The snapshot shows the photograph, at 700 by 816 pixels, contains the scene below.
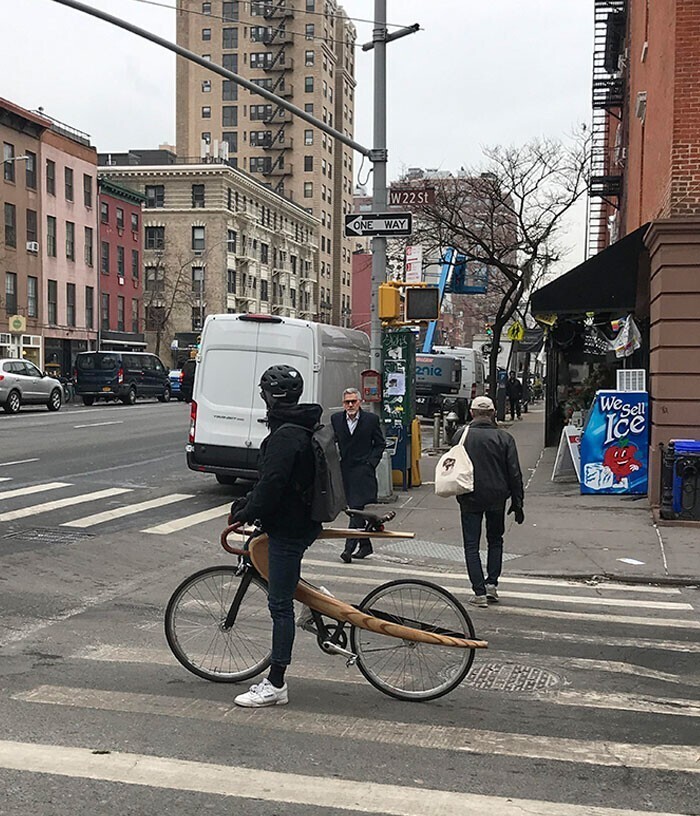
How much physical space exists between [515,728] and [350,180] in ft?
398

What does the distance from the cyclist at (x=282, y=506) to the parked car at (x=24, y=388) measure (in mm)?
29063

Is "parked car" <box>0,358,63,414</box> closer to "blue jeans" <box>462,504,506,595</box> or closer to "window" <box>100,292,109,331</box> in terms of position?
"window" <box>100,292,109,331</box>

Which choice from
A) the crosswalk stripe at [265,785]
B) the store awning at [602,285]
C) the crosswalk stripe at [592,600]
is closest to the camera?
the crosswalk stripe at [265,785]

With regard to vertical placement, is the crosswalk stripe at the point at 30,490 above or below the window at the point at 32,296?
below

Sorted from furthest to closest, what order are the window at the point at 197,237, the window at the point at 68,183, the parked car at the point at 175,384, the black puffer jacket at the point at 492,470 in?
1. the window at the point at 197,237
2. the window at the point at 68,183
3. the parked car at the point at 175,384
4. the black puffer jacket at the point at 492,470

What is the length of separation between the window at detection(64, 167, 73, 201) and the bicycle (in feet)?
174

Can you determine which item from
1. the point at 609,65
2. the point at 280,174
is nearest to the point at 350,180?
the point at 280,174

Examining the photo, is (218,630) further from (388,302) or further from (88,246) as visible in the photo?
(88,246)

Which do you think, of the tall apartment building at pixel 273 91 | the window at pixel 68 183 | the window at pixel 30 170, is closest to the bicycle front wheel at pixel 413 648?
the window at pixel 30 170

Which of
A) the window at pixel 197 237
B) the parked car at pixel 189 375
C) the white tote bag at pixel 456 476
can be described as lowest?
the white tote bag at pixel 456 476

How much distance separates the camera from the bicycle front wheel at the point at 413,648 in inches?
217

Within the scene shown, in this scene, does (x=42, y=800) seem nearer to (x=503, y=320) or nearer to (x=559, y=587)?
(x=559, y=587)

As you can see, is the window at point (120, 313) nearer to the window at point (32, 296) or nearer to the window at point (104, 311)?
the window at point (104, 311)

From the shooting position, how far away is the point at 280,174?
108 m
